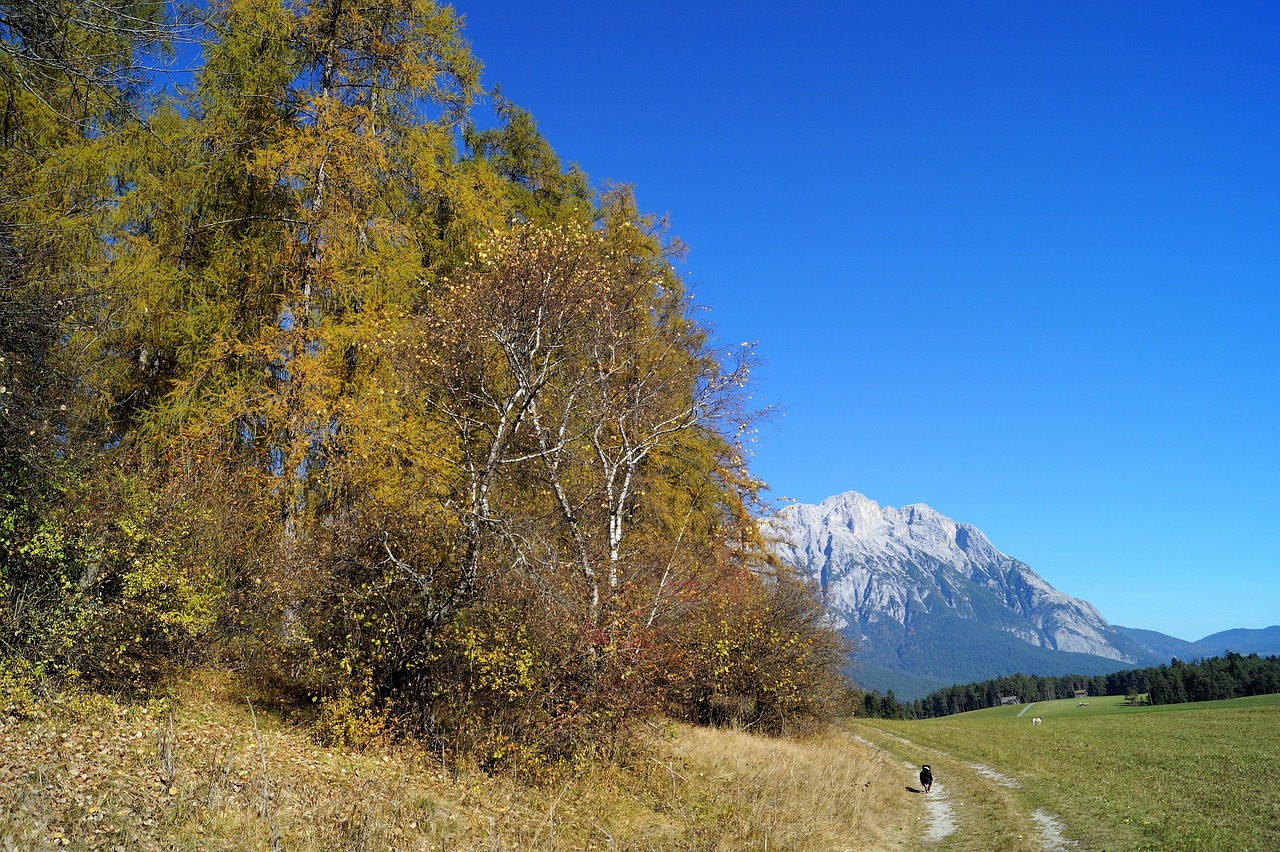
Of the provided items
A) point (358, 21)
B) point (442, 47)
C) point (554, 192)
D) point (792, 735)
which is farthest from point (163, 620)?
point (554, 192)

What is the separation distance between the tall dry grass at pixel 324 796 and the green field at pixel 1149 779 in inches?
157

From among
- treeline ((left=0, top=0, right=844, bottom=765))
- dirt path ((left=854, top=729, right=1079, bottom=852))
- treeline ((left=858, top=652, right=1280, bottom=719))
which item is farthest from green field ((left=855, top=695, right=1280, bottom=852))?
treeline ((left=858, top=652, right=1280, bottom=719))

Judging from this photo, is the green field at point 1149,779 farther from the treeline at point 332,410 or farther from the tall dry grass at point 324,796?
the treeline at point 332,410

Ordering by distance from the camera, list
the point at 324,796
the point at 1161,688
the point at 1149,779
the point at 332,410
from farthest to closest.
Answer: the point at 1161,688, the point at 1149,779, the point at 332,410, the point at 324,796

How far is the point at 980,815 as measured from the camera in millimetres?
14328

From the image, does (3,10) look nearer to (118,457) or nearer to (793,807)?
(118,457)

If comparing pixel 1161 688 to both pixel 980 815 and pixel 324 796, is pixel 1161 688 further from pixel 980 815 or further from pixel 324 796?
pixel 324 796

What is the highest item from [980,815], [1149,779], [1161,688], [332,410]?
[332,410]

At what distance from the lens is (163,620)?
31.8ft

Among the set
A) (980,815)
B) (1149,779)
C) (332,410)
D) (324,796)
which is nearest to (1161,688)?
(1149,779)

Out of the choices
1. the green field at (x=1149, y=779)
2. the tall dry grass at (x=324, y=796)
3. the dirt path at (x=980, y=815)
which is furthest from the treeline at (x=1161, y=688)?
the tall dry grass at (x=324, y=796)

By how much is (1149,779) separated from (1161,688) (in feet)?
331

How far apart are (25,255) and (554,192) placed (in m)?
18.5

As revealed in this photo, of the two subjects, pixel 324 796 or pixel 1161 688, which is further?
pixel 1161 688
